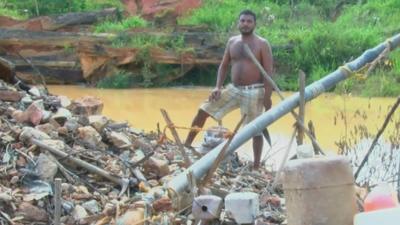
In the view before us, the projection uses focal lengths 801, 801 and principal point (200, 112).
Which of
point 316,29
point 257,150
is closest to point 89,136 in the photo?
point 257,150

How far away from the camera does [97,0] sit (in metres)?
22.6

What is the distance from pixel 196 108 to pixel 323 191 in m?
10.8

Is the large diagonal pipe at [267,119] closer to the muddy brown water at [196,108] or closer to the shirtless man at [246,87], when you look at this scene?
the shirtless man at [246,87]

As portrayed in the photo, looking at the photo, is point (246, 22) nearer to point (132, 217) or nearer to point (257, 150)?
point (257, 150)

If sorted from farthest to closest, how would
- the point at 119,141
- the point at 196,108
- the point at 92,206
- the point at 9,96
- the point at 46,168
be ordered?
the point at 196,108 < the point at 9,96 < the point at 119,141 < the point at 46,168 < the point at 92,206

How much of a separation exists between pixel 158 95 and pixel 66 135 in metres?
9.99

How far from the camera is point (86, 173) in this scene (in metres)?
4.71

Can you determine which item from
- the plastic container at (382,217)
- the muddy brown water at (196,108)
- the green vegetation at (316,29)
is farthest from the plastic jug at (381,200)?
the green vegetation at (316,29)

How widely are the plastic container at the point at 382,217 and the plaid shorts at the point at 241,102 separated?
12.7ft

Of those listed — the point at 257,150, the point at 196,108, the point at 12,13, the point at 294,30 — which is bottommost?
the point at 196,108

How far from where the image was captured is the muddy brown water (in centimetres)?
1032

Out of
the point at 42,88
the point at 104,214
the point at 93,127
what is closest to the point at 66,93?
the point at 42,88

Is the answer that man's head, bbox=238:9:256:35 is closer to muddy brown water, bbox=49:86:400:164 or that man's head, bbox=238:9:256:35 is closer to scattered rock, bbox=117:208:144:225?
muddy brown water, bbox=49:86:400:164

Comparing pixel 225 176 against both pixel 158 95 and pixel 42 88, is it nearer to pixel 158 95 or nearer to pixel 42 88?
pixel 42 88
